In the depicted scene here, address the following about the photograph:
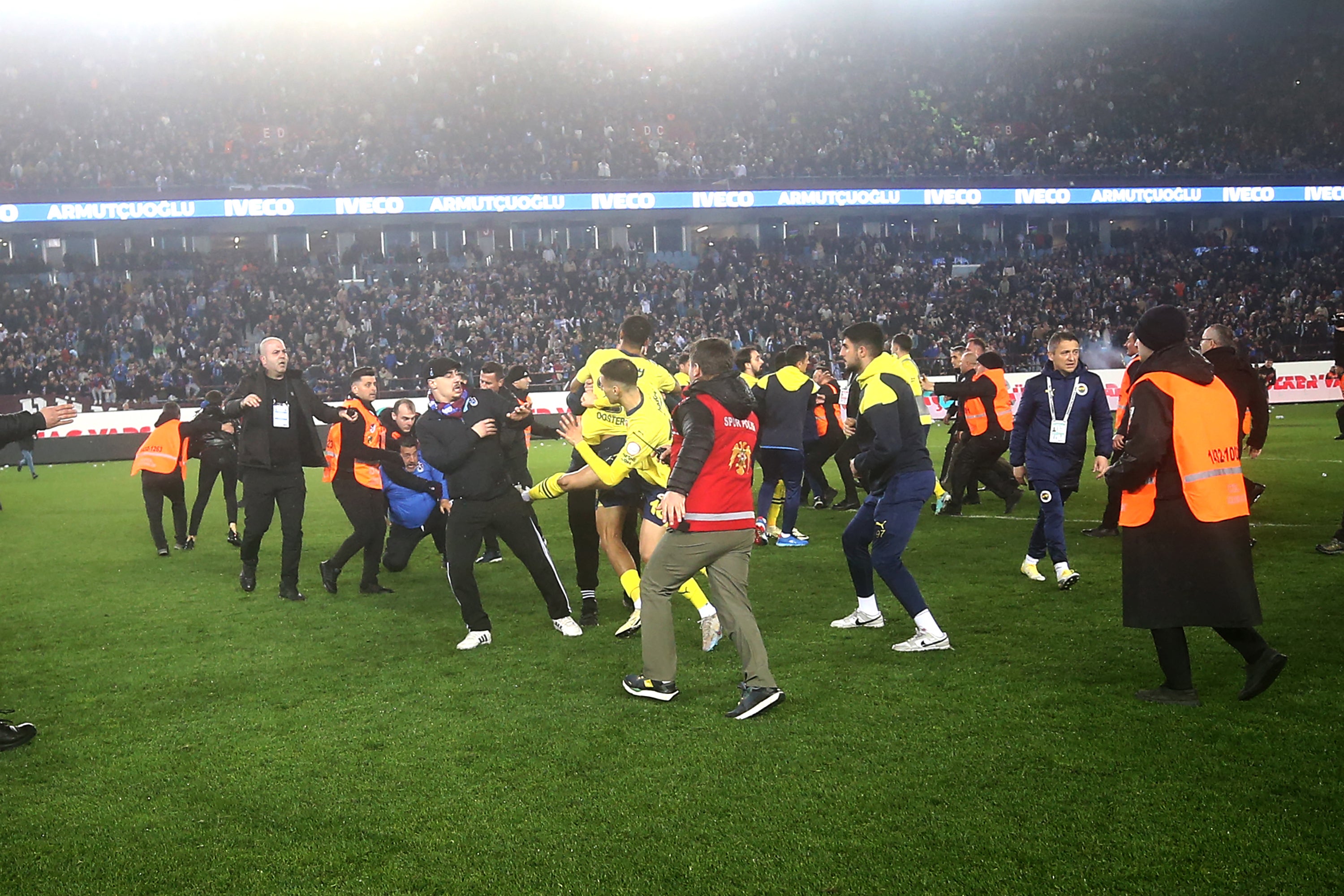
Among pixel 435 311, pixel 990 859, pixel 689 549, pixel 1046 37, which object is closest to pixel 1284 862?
pixel 990 859

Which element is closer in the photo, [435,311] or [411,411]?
[411,411]

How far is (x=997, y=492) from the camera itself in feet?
40.2

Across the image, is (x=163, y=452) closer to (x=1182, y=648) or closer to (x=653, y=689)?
(x=653, y=689)

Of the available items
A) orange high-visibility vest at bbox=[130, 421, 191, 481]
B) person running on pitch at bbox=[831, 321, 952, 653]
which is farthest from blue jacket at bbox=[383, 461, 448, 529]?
person running on pitch at bbox=[831, 321, 952, 653]

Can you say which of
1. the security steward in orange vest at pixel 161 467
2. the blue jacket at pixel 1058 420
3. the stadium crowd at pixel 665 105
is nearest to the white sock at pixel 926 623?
the blue jacket at pixel 1058 420

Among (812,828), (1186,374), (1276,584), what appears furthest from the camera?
(1276,584)

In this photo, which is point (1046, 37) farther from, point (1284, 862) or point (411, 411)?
point (1284, 862)

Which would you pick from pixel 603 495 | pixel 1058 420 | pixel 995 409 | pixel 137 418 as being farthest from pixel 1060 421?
pixel 137 418

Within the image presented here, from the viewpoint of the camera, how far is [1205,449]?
5.20m

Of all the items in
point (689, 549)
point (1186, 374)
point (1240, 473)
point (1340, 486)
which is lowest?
point (1340, 486)

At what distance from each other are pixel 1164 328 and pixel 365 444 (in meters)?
6.29

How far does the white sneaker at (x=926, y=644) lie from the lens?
22.0 feet

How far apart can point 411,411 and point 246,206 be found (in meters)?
27.8

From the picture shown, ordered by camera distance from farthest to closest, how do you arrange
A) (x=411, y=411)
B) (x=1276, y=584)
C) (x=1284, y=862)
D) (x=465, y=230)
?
(x=465, y=230) < (x=411, y=411) < (x=1276, y=584) < (x=1284, y=862)
